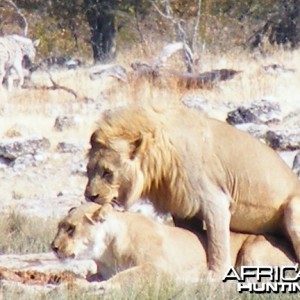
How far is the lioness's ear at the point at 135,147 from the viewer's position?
8344 millimetres

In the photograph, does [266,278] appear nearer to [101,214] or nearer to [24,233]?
[101,214]

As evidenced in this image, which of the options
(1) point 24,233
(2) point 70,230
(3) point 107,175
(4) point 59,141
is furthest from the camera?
(4) point 59,141

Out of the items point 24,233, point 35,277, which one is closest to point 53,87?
point 24,233

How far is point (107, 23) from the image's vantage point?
3269cm

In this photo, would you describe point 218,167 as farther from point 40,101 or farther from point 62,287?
point 40,101

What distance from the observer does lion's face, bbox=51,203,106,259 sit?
312 inches

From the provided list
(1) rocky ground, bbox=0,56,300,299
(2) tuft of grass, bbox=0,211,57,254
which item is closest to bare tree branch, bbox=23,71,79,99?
(1) rocky ground, bbox=0,56,300,299

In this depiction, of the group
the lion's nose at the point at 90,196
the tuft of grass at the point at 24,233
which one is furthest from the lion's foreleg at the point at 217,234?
the tuft of grass at the point at 24,233

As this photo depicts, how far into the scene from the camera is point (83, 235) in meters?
7.96

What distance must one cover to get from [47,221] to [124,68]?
12.3m

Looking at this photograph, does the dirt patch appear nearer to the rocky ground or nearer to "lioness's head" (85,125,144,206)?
"lioness's head" (85,125,144,206)

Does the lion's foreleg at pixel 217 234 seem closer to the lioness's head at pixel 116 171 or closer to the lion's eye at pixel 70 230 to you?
the lioness's head at pixel 116 171

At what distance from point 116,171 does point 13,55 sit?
60.2 ft

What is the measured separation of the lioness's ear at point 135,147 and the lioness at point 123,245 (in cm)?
39
